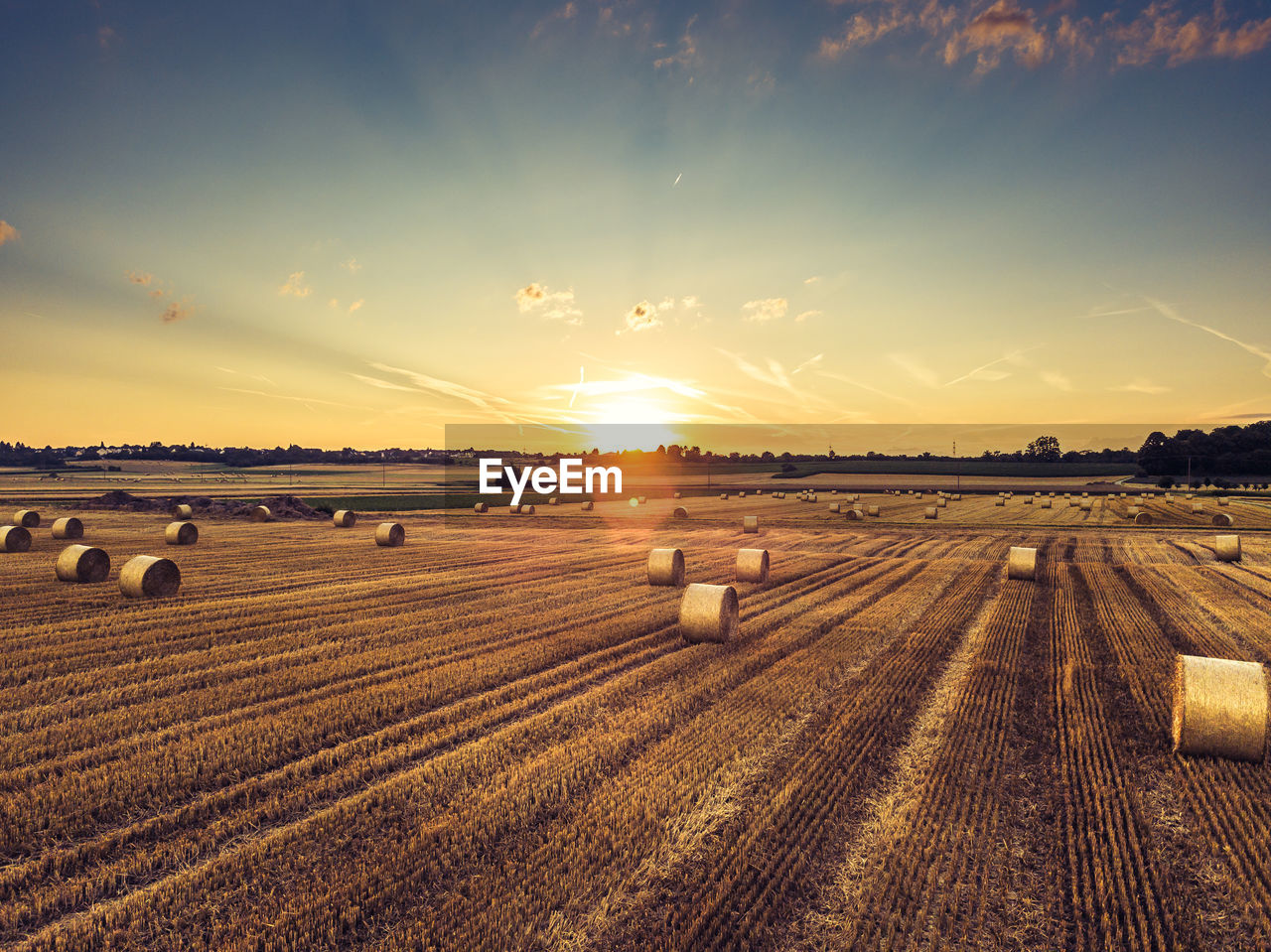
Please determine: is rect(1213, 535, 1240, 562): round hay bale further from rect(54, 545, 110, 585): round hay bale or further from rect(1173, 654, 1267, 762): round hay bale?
rect(54, 545, 110, 585): round hay bale

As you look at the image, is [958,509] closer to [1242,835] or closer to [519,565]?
[519,565]

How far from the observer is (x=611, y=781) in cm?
657

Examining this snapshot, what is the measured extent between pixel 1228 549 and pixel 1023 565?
1121 cm

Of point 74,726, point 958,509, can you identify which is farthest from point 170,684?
point 958,509

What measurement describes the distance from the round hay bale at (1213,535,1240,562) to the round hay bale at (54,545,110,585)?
39.3 m

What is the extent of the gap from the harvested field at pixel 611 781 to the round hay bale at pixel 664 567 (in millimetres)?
2685

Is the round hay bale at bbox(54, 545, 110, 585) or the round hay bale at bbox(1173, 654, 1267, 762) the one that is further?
the round hay bale at bbox(54, 545, 110, 585)

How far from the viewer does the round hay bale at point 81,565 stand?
1666cm

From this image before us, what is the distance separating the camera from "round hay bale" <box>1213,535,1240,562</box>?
75.5 ft

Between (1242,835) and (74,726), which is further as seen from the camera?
(74,726)

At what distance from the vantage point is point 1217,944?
4.34m

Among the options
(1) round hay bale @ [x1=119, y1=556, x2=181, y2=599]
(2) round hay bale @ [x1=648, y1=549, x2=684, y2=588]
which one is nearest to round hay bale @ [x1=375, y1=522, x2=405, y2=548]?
(1) round hay bale @ [x1=119, y1=556, x2=181, y2=599]

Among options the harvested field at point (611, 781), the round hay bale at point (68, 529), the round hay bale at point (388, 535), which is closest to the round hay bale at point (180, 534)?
the round hay bale at point (68, 529)

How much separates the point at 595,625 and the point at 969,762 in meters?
8.08
